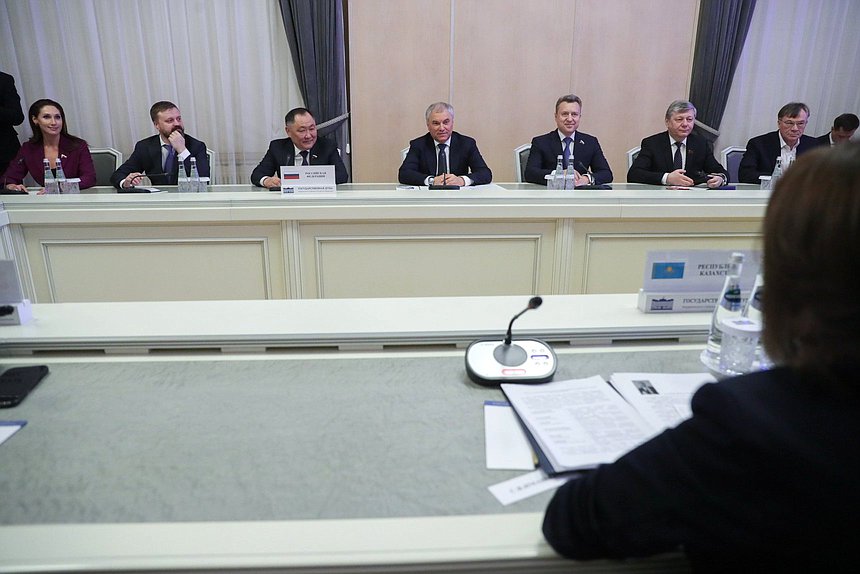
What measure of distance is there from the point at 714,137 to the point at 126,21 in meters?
4.82

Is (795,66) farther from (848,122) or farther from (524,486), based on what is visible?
(524,486)

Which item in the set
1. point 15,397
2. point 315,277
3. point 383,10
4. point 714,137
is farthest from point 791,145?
point 15,397

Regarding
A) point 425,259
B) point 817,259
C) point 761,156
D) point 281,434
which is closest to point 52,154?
point 425,259

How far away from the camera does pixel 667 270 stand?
1.22 meters

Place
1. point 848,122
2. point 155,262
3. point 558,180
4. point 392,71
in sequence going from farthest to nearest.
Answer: point 392,71 < point 848,122 < point 558,180 < point 155,262

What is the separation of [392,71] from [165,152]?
1.83 m

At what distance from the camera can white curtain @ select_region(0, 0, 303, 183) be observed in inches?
161

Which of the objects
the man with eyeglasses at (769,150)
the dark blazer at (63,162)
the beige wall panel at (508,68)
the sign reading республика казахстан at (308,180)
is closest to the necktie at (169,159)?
the dark blazer at (63,162)

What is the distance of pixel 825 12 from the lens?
15.5 feet

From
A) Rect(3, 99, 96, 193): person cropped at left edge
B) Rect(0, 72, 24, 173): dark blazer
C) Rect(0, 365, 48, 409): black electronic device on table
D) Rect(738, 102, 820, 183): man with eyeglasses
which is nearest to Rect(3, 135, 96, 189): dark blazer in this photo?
Rect(3, 99, 96, 193): person cropped at left edge

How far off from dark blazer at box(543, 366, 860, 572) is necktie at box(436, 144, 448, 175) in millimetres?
3112

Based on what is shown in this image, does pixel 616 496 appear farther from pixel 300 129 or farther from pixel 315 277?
pixel 300 129

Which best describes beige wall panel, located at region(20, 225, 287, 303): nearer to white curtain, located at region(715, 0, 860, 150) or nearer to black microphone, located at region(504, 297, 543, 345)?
black microphone, located at region(504, 297, 543, 345)

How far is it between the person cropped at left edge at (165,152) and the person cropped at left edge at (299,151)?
0.41 meters
